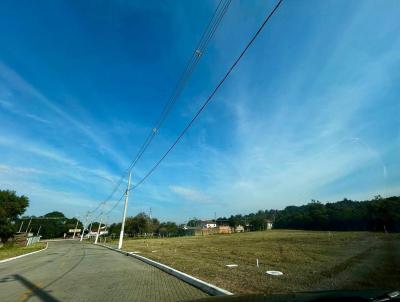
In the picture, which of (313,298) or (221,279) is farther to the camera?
(221,279)

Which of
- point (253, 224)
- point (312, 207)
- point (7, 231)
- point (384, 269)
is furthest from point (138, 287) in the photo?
point (253, 224)

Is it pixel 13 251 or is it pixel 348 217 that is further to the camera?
pixel 348 217

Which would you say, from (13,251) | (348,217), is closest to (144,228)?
(348,217)

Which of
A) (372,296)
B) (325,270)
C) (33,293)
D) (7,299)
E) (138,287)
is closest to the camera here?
(372,296)

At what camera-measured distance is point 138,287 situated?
10.7 m

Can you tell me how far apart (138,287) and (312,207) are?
99239 mm

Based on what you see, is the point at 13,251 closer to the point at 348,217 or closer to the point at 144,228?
the point at 348,217

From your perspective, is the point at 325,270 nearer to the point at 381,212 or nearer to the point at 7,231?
the point at 381,212

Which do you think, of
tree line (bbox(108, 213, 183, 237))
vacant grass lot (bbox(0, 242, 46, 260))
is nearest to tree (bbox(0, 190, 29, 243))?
vacant grass lot (bbox(0, 242, 46, 260))

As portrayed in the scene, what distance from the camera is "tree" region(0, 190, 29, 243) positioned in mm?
63731

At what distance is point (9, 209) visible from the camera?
7006 centimetres

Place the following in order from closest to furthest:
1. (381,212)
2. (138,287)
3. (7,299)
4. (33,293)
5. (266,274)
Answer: (7,299), (33,293), (138,287), (266,274), (381,212)

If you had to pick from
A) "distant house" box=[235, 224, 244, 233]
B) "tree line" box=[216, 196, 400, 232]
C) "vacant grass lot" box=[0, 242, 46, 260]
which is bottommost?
"vacant grass lot" box=[0, 242, 46, 260]

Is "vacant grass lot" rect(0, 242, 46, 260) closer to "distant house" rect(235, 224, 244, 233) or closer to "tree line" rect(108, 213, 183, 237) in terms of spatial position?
"tree line" rect(108, 213, 183, 237)
